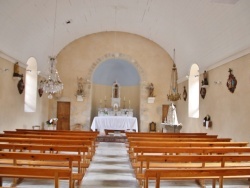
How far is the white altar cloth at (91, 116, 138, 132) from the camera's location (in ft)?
43.4

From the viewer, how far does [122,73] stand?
1584 cm

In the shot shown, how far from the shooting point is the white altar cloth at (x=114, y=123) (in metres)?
13.2

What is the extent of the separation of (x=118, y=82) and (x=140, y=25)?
409 cm

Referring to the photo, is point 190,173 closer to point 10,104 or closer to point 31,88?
point 10,104

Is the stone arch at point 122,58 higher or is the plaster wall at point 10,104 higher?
the stone arch at point 122,58

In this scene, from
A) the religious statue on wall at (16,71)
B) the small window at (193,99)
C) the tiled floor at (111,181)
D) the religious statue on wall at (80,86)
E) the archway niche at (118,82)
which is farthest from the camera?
the archway niche at (118,82)

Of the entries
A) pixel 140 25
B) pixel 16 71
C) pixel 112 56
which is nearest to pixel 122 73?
pixel 112 56

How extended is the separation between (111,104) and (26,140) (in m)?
9.51

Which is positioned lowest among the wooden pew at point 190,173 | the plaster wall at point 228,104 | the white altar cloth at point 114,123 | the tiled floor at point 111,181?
the tiled floor at point 111,181

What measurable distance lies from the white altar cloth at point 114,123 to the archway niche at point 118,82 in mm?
1953

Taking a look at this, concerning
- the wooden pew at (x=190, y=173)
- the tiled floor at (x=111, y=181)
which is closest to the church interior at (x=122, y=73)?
the tiled floor at (x=111, y=181)

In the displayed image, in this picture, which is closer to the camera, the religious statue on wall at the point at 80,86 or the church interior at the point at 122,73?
the church interior at the point at 122,73

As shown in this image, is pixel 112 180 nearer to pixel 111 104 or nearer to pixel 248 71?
pixel 248 71

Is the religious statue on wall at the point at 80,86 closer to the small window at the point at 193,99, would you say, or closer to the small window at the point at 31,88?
the small window at the point at 31,88
